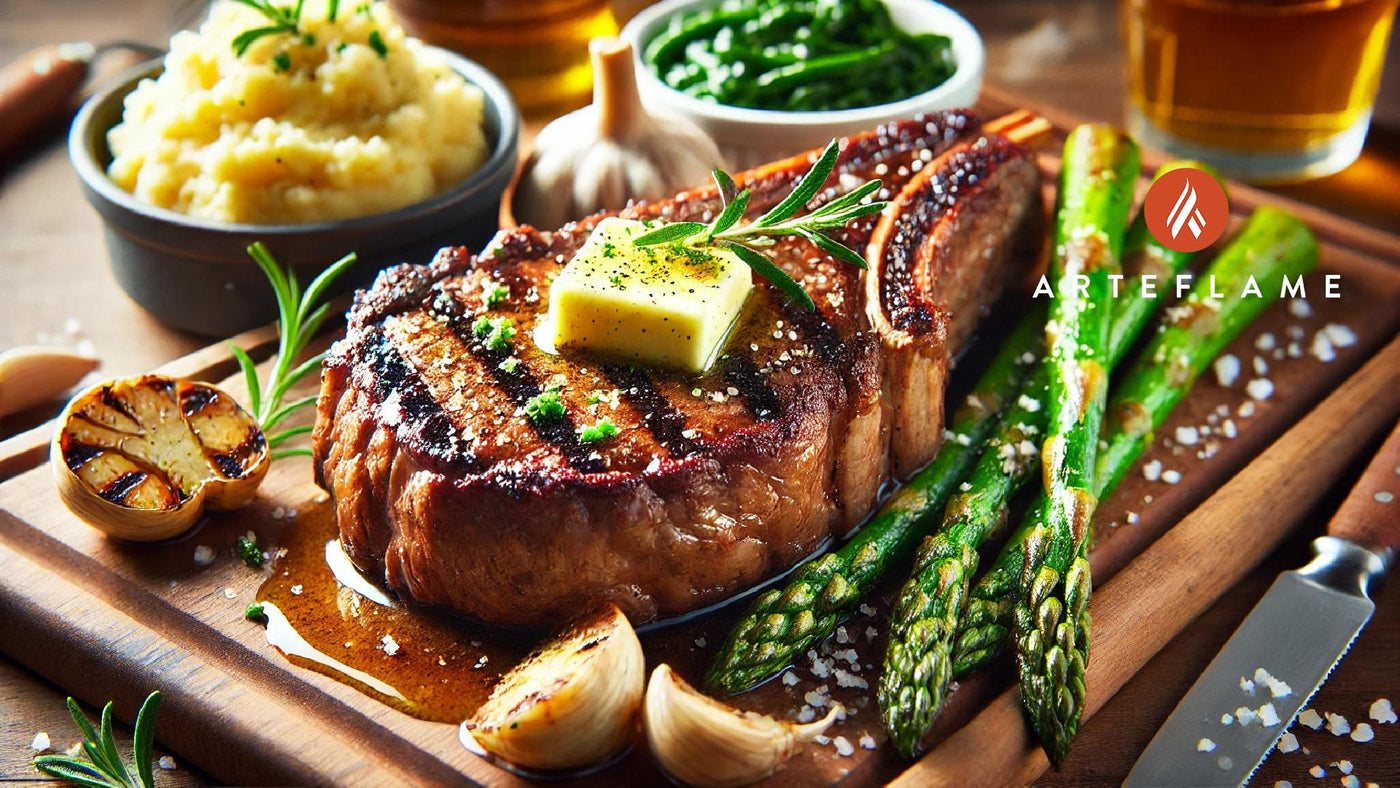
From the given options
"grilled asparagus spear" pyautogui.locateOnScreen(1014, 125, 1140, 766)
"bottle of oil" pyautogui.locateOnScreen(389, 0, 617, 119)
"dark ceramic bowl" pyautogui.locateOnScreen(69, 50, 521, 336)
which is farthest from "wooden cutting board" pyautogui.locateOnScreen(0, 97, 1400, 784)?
"bottle of oil" pyautogui.locateOnScreen(389, 0, 617, 119)

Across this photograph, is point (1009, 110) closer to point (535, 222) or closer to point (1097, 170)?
point (1097, 170)

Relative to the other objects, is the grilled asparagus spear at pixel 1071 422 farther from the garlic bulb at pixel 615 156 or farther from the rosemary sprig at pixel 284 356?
the rosemary sprig at pixel 284 356

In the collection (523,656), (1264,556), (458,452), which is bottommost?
(1264,556)

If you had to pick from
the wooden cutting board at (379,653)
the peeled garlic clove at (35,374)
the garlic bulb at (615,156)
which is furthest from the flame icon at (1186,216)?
the peeled garlic clove at (35,374)

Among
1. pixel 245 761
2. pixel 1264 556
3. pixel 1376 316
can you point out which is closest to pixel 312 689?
pixel 245 761

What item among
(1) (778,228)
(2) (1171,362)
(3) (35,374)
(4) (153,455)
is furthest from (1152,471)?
(3) (35,374)

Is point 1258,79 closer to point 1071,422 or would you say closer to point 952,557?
point 1071,422

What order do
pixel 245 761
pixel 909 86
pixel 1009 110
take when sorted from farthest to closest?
pixel 1009 110 → pixel 909 86 → pixel 245 761
